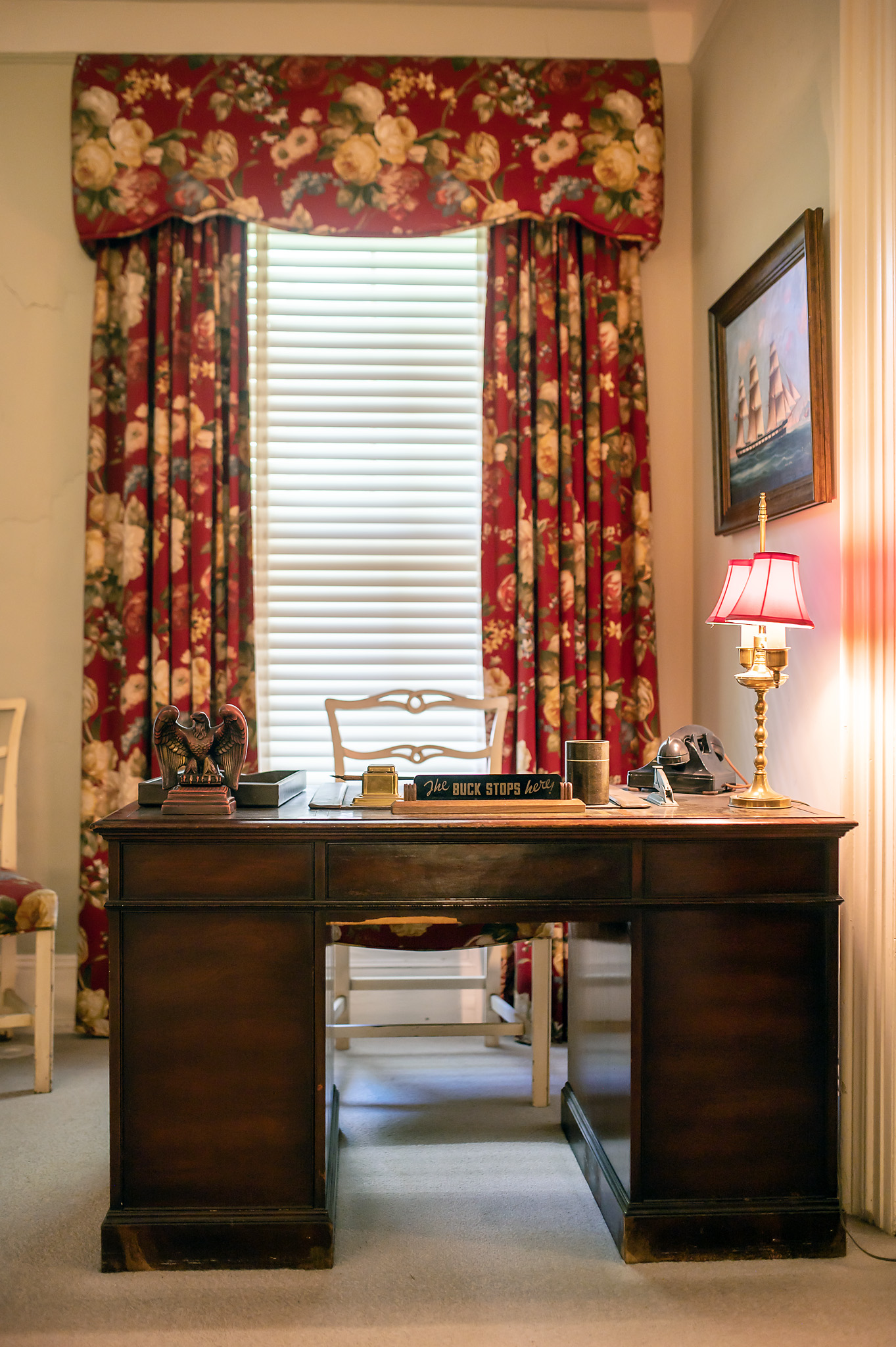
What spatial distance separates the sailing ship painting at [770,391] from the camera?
7.45ft

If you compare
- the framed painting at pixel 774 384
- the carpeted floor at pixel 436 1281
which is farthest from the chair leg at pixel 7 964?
the framed painting at pixel 774 384

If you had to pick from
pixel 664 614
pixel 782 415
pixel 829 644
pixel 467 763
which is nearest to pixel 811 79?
pixel 782 415

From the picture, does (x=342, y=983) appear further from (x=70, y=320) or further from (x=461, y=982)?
(x=70, y=320)

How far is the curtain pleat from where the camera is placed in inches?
121

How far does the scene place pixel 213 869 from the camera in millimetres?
1789

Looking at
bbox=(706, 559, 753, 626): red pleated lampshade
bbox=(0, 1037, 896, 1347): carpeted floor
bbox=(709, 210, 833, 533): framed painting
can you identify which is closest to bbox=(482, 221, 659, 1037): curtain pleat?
bbox=(709, 210, 833, 533): framed painting

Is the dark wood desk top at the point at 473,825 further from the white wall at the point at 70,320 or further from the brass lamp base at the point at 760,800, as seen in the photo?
the white wall at the point at 70,320

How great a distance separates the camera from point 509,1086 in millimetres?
2680

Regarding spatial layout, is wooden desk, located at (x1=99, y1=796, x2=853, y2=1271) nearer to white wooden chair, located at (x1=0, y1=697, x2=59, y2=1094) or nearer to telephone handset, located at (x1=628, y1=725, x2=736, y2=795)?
telephone handset, located at (x1=628, y1=725, x2=736, y2=795)

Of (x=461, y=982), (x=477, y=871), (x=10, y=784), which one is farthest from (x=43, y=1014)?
(x=477, y=871)

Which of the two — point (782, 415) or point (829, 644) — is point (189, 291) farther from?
point (829, 644)

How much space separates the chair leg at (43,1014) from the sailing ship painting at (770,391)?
8.03 ft

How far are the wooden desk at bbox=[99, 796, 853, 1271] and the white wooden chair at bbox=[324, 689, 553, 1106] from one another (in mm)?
702

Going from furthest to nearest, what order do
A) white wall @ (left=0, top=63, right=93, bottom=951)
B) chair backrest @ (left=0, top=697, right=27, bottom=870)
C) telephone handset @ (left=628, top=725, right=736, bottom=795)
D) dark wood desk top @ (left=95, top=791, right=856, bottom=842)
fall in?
white wall @ (left=0, top=63, right=93, bottom=951) → chair backrest @ (left=0, top=697, right=27, bottom=870) → telephone handset @ (left=628, top=725, right=736, bottom=795) → dark wood desk top @ (left=95, top=791, right=856, bottom=842)
